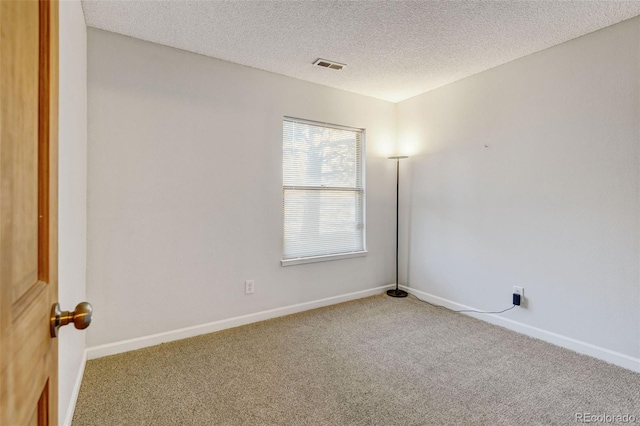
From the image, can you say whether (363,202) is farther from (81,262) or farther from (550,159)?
(81,262)

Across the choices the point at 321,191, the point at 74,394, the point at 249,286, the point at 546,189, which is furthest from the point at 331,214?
the point at 74,394

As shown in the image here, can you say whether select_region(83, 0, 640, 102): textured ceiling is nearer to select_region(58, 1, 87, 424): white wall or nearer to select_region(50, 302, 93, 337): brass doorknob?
select_region(58, 1, 87, 424): white wall

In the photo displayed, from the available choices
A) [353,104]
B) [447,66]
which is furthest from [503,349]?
[353,104]

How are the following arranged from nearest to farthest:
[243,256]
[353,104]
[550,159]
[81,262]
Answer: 1. [81,262]
2. [550,159]
3. [243,256]
4. [353,104]

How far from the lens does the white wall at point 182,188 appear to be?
232cm

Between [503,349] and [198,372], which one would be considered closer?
[198,372]

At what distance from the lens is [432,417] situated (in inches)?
66.5

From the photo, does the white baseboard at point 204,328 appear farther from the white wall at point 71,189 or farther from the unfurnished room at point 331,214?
the white wall at point 71,189

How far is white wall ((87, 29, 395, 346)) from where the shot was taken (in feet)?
7.60

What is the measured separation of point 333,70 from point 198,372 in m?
2.72

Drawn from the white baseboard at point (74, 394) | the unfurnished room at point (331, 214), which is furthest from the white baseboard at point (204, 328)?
the white baseboard at point (74, 394)

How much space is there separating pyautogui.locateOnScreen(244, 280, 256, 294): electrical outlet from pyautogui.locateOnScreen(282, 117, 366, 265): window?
A: 0.37 metres

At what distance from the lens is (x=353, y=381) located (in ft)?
6.58

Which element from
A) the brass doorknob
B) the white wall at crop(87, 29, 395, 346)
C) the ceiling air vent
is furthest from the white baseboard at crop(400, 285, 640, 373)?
the brass doorknob
